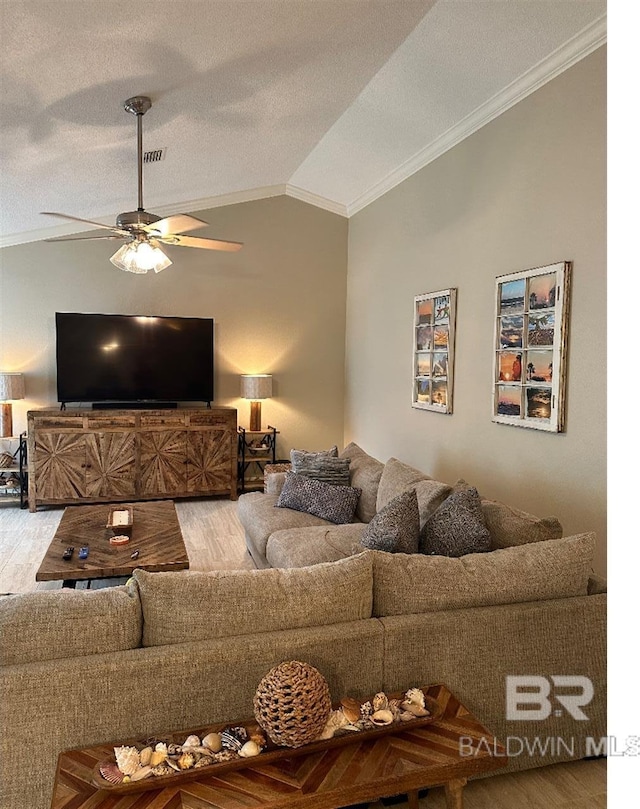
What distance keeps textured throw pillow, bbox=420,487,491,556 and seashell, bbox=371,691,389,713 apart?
0.91 meters

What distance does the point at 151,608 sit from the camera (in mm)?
1777

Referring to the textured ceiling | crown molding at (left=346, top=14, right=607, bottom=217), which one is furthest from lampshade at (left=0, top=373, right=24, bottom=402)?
crown molding at (left=346, top=14, right=607, bottom=217)

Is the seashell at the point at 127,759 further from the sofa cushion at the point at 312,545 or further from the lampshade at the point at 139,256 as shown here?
the lampshade at the point at 139,256

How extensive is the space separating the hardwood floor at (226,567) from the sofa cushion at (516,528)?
2.67 feet

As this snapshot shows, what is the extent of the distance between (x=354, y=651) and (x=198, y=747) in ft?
1.77

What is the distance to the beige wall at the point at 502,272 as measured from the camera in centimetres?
326

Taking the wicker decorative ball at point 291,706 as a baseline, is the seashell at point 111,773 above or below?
below

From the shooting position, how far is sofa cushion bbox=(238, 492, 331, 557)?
379cm

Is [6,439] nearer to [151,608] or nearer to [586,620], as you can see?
[151,608]

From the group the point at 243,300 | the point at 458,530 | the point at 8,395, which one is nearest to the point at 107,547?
the point at 458,530

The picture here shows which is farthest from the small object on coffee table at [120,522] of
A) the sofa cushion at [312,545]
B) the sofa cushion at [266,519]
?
the sofa cushion at [312,545]

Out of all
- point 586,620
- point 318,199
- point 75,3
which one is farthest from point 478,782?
point 318,199

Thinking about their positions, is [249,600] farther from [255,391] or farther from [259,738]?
[255,391]

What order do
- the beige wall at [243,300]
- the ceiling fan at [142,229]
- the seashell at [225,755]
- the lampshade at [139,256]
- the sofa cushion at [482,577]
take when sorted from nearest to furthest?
1. the seashell at [225,755]
2. the sofa cushion at [482,577]
3. the ceiling fan at [142,229]
4. the lampshade at [139,256]
5. the beige wall at [243,300]
